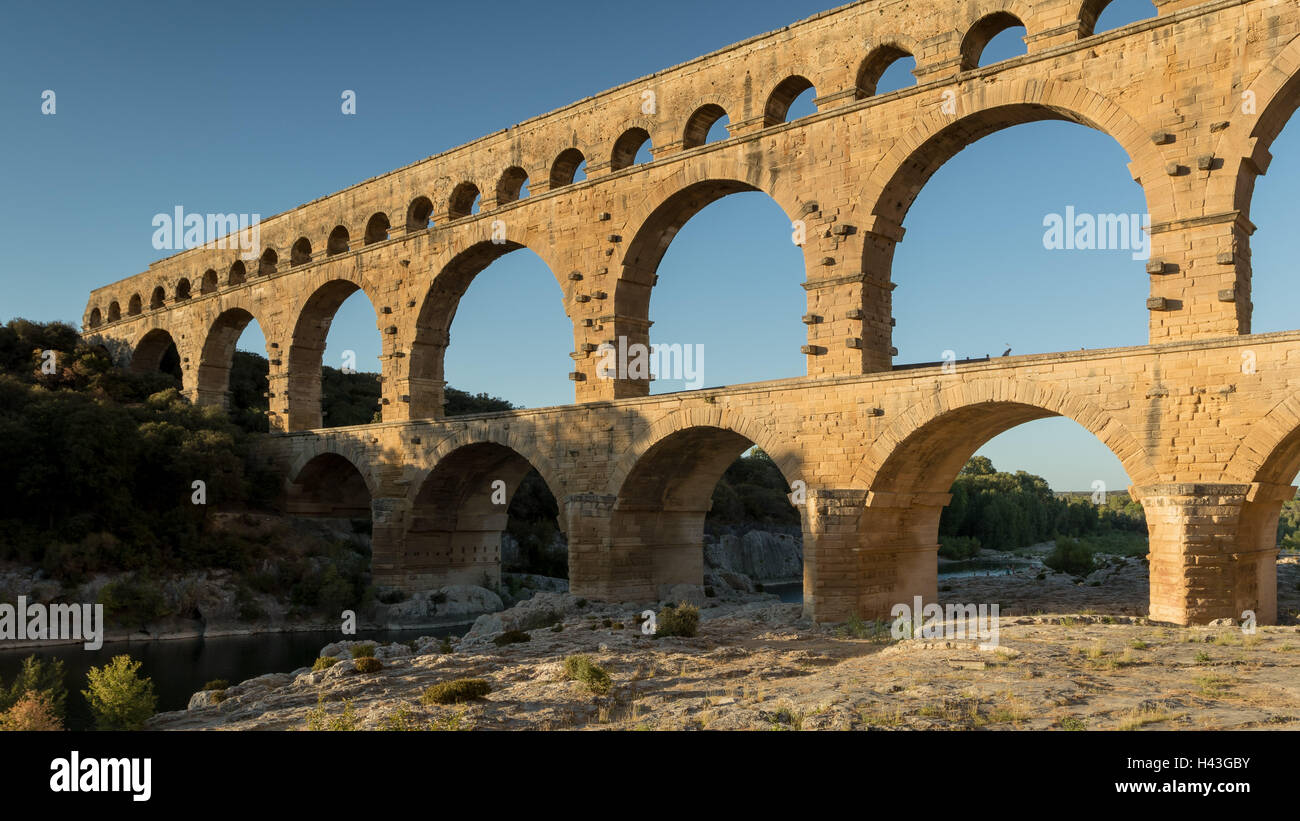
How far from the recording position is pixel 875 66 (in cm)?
2059

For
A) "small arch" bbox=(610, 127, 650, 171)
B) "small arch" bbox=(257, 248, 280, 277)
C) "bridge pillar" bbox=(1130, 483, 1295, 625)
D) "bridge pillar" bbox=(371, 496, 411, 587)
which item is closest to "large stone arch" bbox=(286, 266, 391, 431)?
"small arch" bbox=(257, 248, 280, 277)

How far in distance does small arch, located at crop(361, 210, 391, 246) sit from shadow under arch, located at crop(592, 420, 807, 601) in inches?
543

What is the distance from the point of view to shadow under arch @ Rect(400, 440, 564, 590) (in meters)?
28.4

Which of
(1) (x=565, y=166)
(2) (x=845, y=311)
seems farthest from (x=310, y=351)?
(2) (x=845, y=311)

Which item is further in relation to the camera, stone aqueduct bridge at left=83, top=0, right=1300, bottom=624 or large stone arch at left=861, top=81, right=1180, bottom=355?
large stone arch at left=861, top=81, right=1180, bottom=355

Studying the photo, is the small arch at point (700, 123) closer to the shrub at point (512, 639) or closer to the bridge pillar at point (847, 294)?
the bridge pillar at point (847, 294)

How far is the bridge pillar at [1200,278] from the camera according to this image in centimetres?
1566

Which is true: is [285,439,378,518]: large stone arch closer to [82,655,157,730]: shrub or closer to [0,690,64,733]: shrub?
[82,655,157,730]: shrub

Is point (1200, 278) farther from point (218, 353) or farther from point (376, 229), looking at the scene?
point (218, 353)

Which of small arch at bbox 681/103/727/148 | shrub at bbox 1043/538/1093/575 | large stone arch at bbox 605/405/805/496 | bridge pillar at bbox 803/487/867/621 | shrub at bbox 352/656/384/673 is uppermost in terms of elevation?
small arch at bbox 681/103/727/148

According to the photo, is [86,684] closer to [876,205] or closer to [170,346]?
[876,205]

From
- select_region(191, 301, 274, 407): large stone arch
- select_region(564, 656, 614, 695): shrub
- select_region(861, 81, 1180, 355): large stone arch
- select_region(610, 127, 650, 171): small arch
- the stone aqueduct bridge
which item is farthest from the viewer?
select_region(191, 301, 274, 407): large stone arch

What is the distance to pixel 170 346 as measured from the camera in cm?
4588
